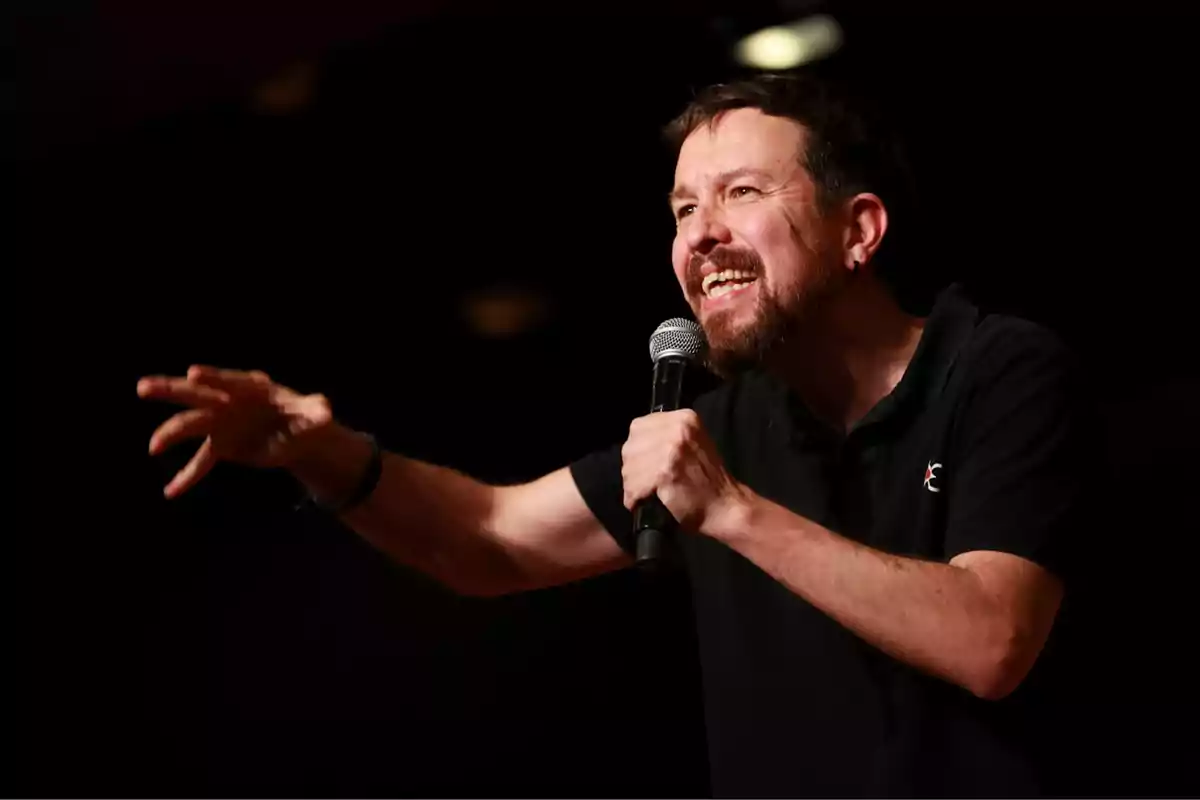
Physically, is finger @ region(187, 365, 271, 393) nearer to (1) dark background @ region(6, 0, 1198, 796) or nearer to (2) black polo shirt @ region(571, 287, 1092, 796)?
(2) black polo shirt @ region(571, 287, 1092, 796)

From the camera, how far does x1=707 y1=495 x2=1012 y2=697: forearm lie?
1201mm

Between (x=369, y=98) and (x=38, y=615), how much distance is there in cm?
118

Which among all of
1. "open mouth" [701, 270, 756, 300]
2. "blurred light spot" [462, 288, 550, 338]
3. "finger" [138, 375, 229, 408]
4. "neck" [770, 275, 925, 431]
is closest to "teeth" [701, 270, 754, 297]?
"open mouth" [701, 270, 756, 300]

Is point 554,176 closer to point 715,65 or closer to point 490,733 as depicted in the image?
point 715,65

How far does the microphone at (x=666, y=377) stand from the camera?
120 centimetres

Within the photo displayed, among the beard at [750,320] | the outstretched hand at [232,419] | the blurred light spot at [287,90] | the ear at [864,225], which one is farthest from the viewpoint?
the blurred light spot at [287,90]

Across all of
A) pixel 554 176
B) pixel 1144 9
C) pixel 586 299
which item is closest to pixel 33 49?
pixel 554 176

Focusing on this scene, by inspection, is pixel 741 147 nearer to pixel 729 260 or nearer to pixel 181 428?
pixel 729 260

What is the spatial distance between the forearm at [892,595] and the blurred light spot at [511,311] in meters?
1.20

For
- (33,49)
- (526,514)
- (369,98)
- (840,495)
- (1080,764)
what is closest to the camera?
(840,495)

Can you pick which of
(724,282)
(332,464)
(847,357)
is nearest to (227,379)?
(332,464)

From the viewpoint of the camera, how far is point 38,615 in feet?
7.51

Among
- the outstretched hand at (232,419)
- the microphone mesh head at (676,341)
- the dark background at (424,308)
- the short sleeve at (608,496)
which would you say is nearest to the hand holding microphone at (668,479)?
the microphone mesh head at (676,341)

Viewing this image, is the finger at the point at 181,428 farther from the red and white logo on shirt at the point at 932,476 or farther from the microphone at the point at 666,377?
the red and white logo on shirt at the point at 932,476
